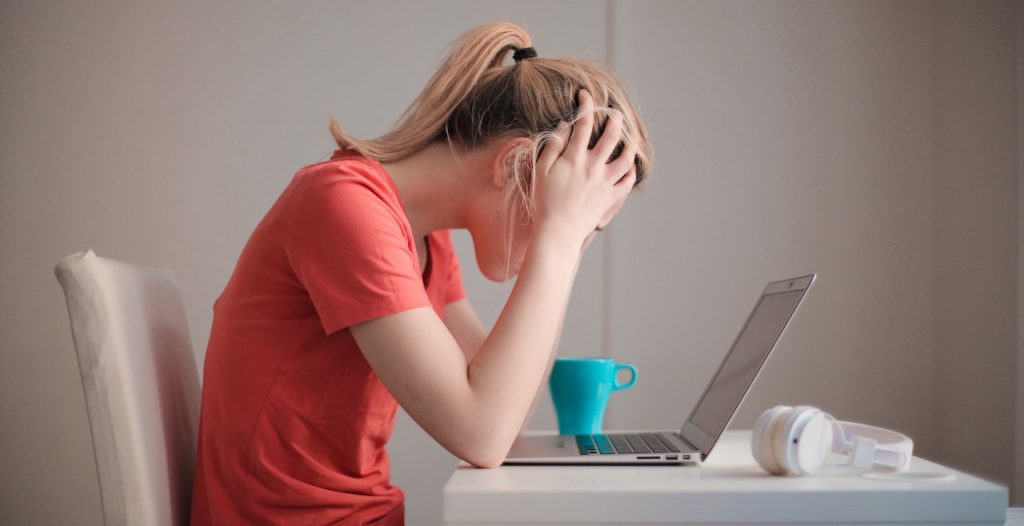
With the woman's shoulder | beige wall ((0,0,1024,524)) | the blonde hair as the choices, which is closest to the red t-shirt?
the woman's shoulder

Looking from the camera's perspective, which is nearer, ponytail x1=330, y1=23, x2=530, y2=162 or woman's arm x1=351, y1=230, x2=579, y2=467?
woman's arm x1=351, y1=230, x2=579, y2=467

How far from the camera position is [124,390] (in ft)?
2.64

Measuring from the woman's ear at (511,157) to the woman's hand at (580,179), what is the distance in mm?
20

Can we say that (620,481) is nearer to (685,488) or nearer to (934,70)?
(685,488)

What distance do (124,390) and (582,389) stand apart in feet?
1.77

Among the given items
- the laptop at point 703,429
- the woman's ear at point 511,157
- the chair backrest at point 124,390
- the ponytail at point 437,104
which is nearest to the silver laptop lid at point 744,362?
the laptop at point 703,429

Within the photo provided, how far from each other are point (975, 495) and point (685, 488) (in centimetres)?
22

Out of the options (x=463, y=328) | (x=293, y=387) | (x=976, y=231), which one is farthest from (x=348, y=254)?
(x=976, y=231)

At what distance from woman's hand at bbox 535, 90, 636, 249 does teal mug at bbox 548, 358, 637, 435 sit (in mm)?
187

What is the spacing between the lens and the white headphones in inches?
28.2

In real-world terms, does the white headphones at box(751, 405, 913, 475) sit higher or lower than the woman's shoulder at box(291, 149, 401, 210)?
lower

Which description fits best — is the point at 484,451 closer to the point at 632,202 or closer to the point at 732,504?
the point at 732,504

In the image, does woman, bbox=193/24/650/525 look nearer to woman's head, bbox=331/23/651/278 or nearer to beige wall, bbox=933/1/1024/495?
woman's head, bbox=331/23/651/278

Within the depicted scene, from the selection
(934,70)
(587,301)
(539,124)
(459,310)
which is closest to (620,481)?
(539,124)
